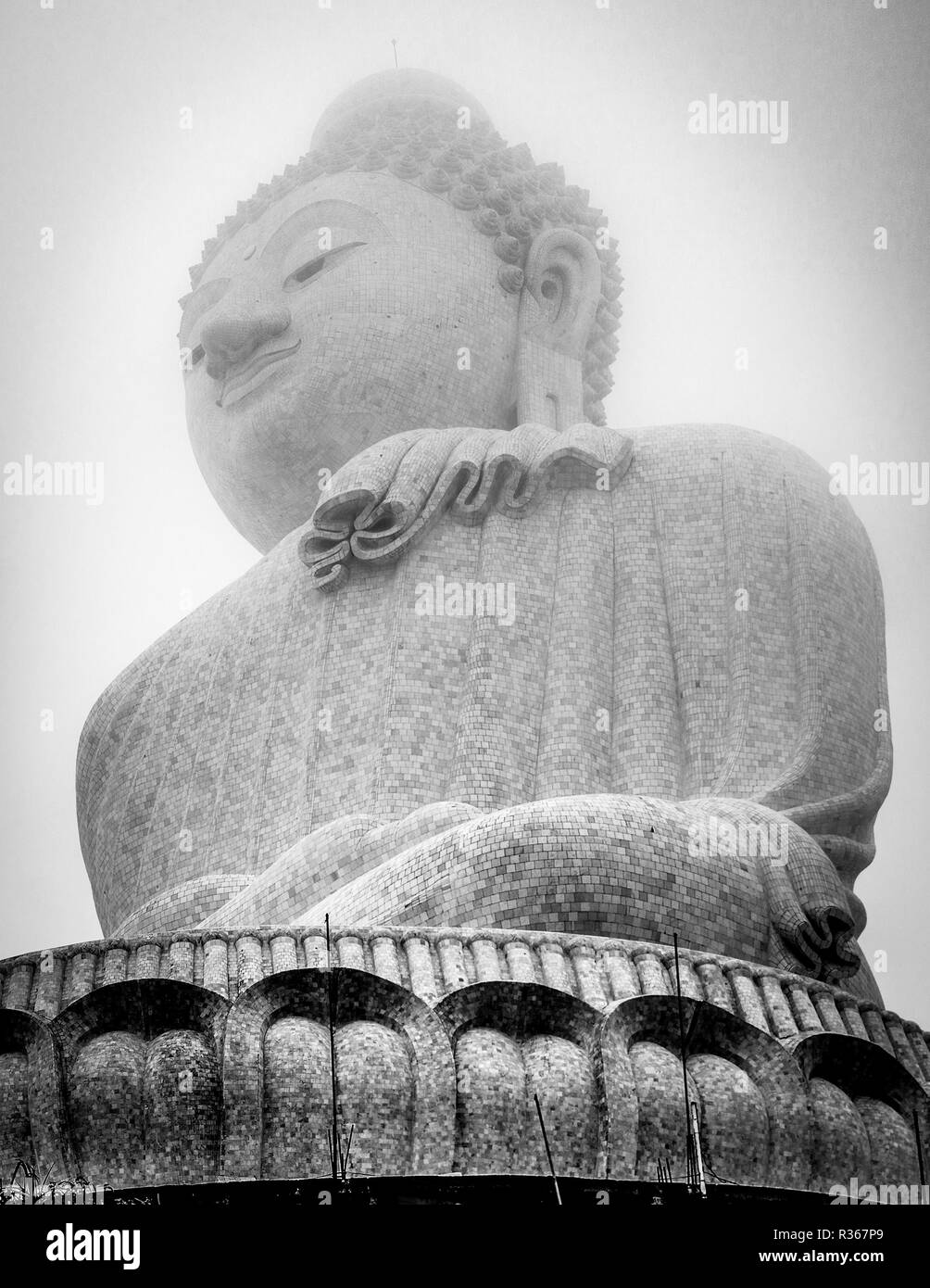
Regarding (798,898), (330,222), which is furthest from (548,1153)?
(330,222)

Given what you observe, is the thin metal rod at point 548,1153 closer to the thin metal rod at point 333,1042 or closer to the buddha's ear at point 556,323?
the thin metal rod at point 333,1042

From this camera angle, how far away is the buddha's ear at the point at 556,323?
13.5 metres

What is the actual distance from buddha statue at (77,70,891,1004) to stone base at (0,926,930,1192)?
78cm

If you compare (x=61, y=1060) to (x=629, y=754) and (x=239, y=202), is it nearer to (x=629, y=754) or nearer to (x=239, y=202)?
(x=629, y=754)

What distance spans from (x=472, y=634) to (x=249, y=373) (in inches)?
103

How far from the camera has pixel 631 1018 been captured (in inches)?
314

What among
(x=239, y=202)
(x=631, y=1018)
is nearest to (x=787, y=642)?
(x=631, y=1018)

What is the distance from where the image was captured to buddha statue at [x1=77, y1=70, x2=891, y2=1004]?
9352 mm

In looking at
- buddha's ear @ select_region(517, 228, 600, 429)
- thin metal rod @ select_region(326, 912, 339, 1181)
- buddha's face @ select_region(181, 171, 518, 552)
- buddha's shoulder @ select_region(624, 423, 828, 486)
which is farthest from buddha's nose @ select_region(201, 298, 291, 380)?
thin metal rod @ select_region(326, 912, 339, 1181)

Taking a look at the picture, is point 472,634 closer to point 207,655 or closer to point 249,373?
point 207,655

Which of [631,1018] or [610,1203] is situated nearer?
[610,1203]

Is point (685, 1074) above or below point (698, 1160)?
above

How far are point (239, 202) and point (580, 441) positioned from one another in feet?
11.2

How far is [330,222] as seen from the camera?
44.1 feet
